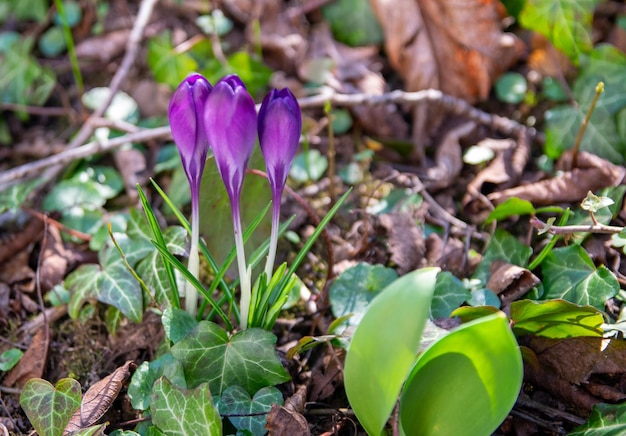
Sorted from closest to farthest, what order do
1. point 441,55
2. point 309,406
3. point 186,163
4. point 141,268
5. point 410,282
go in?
point 410,282 → point 186,163 → point 309,406 → point 141,268 → point 441,55

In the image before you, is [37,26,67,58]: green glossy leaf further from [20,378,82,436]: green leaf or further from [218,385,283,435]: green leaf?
[218,385,283,435]: green leaf

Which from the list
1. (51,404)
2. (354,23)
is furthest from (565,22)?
(51,404)

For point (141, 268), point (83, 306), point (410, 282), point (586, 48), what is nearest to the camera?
point (410, 282)

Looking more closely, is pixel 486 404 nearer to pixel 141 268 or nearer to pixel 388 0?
pixel 141 268

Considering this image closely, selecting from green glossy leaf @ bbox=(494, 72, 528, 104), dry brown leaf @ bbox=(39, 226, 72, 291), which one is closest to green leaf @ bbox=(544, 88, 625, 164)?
green glossy leaf @ bbox=(494, 72, 528, 104)

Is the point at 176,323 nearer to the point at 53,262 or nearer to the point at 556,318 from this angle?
the point at 53,262

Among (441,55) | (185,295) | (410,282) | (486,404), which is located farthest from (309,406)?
(441,55)
